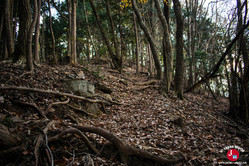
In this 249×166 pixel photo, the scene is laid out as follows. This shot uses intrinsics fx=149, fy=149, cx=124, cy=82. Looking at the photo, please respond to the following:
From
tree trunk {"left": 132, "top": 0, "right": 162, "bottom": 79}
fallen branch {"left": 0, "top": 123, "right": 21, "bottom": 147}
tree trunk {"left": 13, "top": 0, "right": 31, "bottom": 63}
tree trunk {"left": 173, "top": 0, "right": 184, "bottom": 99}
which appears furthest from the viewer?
tree trunk {"left": 132, "top": 0, "right": 162, "bottom": 79}

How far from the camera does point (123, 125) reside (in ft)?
18.2

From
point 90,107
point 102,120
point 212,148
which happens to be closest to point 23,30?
point 90,107

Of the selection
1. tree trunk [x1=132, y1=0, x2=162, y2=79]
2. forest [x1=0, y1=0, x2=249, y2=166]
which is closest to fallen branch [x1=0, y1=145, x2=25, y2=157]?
forest [x1=0, y1=0, x2=249, y2=166]

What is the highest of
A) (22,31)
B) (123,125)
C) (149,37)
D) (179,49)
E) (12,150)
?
(149,37)

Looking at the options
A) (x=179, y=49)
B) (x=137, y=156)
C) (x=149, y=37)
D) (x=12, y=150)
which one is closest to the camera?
(x=12, y=150)

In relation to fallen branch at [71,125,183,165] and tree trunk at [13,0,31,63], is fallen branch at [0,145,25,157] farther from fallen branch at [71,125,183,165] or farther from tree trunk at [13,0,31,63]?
tree trunk at [13,0,31,63]

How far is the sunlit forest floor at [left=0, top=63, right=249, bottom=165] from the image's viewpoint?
3.09m

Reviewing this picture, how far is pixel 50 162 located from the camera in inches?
94.5

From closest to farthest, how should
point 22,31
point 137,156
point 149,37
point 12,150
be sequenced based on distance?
point 12,150, point 137,156, point 22,31, point 149,37

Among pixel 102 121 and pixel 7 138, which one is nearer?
pixel 7 138

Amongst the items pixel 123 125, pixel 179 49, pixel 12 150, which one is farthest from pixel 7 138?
pixel 179 49

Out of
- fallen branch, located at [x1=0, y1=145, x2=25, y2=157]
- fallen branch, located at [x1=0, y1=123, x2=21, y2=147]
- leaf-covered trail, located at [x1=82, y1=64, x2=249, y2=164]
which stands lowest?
leaf-covered trail, located at [x1=82, y1=64, x2=249, y2=164]

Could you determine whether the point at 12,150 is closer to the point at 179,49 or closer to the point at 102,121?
the point at 102,121

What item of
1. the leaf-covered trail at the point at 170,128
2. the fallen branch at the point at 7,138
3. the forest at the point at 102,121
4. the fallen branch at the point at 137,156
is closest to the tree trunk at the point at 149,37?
the forest at the point at 102,121
